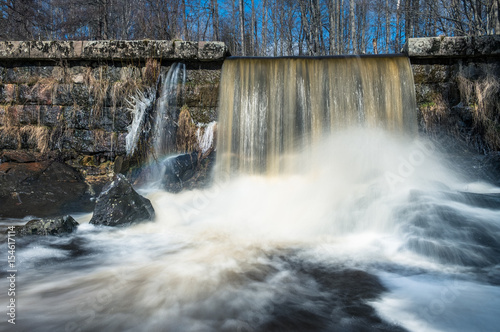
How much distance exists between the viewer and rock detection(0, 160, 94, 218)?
4434 millimetres

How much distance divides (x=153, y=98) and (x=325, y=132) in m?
2.97

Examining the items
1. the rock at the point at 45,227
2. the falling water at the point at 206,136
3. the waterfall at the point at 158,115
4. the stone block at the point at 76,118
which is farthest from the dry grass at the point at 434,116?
the stone block at the point at 76,118

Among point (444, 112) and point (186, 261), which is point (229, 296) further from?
point (444, 112)

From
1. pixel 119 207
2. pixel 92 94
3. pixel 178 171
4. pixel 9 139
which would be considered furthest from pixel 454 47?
pixel 9 139

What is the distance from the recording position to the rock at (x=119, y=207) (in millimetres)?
3801

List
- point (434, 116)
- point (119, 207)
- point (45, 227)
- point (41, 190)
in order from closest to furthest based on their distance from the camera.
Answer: point (45, 227) → point (119, 207) → point (41, 190) → point (434, 116)

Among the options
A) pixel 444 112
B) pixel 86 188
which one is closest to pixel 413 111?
pixel 444 112

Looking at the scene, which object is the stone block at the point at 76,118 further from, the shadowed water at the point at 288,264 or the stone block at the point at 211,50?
the stone block at the point at 211,50

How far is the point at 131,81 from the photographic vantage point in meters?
5.61

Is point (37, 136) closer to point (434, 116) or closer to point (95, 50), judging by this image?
point (95, 50)

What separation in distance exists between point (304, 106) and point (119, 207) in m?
3.22

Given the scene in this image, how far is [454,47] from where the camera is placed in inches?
207

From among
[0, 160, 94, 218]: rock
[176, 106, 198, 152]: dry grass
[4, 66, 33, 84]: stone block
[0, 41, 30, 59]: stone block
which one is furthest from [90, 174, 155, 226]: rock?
[0, 41, 30, 59]: stone block

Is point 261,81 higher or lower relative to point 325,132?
higher
